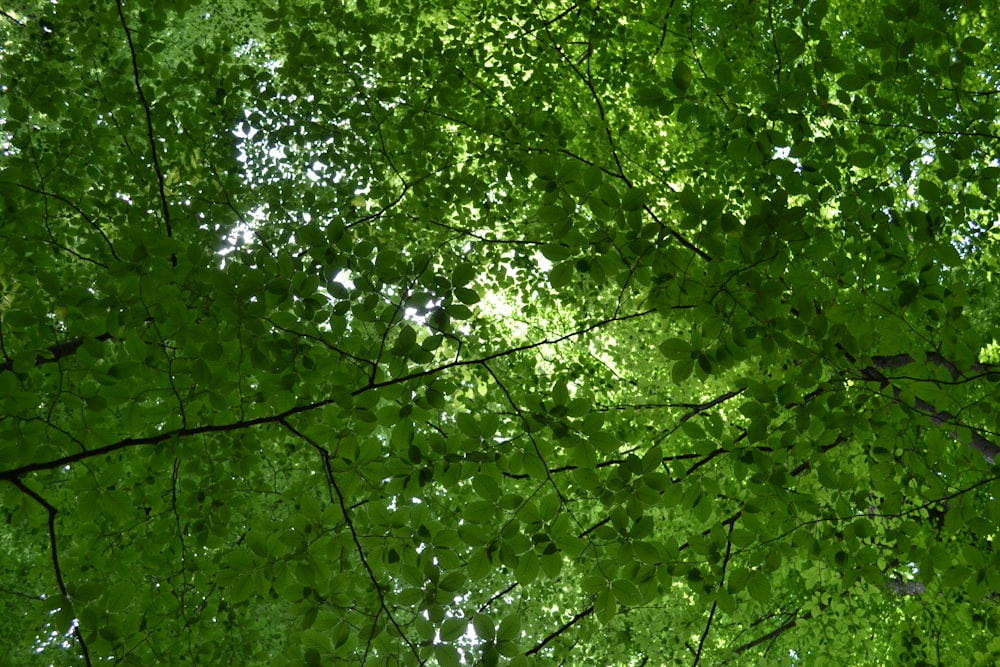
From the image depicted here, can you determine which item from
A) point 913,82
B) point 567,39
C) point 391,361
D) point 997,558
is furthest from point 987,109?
point 567,39

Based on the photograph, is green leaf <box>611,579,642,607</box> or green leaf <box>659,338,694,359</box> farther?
green leaf <box>659,338,694,359</box>

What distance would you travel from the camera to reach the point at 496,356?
3248 millimetres

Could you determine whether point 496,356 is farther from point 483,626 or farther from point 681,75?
point 681,75

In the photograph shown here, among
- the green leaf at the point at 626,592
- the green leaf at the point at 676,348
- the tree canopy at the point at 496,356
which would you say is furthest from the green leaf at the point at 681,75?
the green leaf at the point at 626,592

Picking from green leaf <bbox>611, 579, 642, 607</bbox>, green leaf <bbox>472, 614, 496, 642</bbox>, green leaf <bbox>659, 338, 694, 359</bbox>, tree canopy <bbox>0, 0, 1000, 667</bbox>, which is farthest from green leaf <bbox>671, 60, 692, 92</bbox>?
green leaf <bbox>472, 614, 496, 642</bbox>

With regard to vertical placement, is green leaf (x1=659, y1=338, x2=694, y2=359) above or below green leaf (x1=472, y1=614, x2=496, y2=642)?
above

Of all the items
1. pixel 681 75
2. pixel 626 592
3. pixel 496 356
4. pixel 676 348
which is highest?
pixel 681 75

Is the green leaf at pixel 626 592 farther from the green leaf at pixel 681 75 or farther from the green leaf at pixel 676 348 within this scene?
the green leaf at pixel 681 75

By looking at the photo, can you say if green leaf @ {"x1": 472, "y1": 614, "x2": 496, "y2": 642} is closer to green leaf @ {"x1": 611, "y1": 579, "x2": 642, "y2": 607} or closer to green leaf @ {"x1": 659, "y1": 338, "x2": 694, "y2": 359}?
green leaf @ {"x1": 611, "y1": 579, "x2": 642, "y2": 607}

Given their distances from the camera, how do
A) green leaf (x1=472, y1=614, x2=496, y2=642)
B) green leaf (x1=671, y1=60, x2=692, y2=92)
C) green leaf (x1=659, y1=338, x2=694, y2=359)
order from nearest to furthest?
green leaf (x1=472, y1=614, x2=496, y2=642), green leaf (x1=659, y1=338, x2=694, y2=359), green leaf (x1=671, y1=60, x2=692, y2=92)

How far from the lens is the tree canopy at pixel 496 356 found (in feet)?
8.55

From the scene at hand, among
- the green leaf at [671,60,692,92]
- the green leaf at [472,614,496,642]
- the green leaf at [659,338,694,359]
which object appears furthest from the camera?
the green leaf at [671,60,692,92]

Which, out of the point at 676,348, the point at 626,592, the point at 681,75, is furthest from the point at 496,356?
the point at 681,75

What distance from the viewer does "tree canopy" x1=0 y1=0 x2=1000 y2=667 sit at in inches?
103
